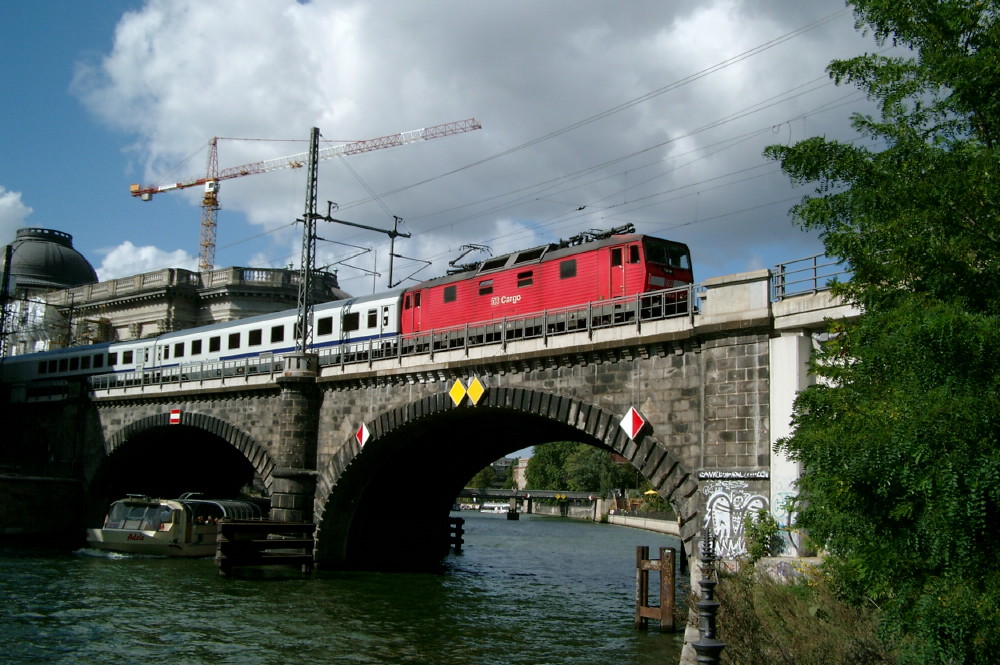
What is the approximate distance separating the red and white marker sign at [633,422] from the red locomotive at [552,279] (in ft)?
16.4

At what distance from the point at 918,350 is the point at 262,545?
2791 cm

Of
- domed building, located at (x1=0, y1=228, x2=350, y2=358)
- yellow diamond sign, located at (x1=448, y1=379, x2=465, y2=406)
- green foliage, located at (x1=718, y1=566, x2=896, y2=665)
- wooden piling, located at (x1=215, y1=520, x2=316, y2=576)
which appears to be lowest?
wooden piling, located at (x1=215, y1=520, x2=316, y2=576)

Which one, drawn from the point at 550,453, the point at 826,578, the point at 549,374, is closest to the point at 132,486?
the point at 549,374

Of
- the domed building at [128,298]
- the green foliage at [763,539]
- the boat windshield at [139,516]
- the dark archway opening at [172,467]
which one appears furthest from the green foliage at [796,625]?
the domed building at [128,298]

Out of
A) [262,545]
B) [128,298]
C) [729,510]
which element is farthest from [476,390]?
[128,298]

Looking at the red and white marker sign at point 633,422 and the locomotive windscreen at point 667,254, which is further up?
the locomotive windscreen at point 667,254

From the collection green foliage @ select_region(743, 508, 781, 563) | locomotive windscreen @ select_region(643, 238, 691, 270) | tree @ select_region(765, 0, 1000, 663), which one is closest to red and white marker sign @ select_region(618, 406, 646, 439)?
green foliage @ select_region(743, 508, 781, 563)

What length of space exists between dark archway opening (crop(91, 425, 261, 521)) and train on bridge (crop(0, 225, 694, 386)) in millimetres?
4015

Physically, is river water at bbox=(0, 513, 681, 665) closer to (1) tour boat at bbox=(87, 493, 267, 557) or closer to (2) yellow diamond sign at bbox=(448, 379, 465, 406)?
(1) tour boat at bbox=(87, 493, 267, 557)

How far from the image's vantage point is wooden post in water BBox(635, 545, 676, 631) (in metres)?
22.5

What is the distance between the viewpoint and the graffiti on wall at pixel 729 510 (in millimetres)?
20922

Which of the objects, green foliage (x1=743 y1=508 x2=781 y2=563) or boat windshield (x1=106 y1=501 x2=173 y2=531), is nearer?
green foliage (x1=743 y1=508 x2=781 y2=563)

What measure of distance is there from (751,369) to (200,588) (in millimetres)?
20568

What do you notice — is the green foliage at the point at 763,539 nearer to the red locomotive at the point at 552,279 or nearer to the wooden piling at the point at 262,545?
the red locomotive at the point at 552,279
